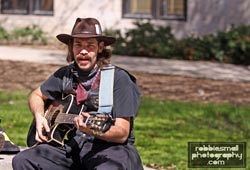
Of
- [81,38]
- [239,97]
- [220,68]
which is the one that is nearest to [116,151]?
[81,38]

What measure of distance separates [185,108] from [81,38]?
5294mm

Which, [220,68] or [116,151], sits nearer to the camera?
[116,151]

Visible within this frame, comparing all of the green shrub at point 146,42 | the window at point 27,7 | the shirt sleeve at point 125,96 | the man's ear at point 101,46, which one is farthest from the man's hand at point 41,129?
the window at point 27,7

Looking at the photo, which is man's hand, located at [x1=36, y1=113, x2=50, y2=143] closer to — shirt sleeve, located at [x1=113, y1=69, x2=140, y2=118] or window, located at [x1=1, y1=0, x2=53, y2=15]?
shirt sleeve, located at [x1=113, y1=69, x2=140, y2=118]

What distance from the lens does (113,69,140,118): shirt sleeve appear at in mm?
4574

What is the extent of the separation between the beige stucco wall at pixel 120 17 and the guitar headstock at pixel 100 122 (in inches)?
518

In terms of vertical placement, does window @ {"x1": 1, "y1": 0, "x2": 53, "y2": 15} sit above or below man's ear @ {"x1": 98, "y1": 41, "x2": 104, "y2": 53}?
below

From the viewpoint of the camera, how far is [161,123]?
9133mm

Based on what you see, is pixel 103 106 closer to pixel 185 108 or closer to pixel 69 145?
pixel 69 145

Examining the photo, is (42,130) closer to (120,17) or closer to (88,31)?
(88,31)

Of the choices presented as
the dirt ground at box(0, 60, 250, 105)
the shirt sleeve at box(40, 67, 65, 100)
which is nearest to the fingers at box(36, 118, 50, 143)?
the shirt sleeve at box(40, 67, 65, 100)

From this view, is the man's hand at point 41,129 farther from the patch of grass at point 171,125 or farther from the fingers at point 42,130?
the patch of grass at point 171,125

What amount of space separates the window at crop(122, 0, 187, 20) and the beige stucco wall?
6.6 inches

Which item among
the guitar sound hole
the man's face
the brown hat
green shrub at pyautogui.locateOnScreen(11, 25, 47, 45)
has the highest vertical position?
the brown hat
